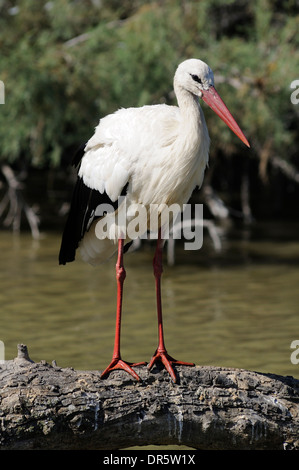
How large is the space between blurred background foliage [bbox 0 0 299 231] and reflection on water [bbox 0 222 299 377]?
57.8 inches

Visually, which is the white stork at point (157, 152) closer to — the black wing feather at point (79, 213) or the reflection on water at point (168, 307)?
the black wing feather at point (79, 213)

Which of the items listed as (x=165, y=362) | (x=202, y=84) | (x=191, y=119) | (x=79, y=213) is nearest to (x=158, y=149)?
(x=191, y=119)

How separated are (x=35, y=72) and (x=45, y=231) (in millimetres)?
3727

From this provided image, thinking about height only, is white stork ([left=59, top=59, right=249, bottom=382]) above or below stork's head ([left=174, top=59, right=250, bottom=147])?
below

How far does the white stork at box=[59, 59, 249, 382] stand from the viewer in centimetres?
473

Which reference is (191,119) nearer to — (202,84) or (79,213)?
(202,84)

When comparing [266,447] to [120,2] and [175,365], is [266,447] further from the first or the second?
[120,2]

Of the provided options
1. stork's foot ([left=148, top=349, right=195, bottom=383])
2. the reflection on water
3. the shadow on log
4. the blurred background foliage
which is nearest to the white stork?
stork's foot ([left=148, top=349, right=195, bottom=383])

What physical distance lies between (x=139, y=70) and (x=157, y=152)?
6.29 metres

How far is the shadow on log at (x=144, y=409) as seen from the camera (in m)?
4.16

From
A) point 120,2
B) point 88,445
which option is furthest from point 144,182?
point 120,2

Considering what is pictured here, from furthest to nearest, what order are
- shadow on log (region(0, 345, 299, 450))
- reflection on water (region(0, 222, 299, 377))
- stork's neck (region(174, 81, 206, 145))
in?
reflection on water (region(0, 222, 299, 377)), stork's neck (region(174, 81, 206, 145)), shadow on log (region(0, 345, 299, 450))

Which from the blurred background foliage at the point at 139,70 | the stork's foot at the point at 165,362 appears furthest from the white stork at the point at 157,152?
the blurred background foliage at the point at 139,70

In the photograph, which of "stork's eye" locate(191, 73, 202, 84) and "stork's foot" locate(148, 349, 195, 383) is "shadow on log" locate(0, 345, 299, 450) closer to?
"stork's foot" locate(148, 349, 195, 383)
